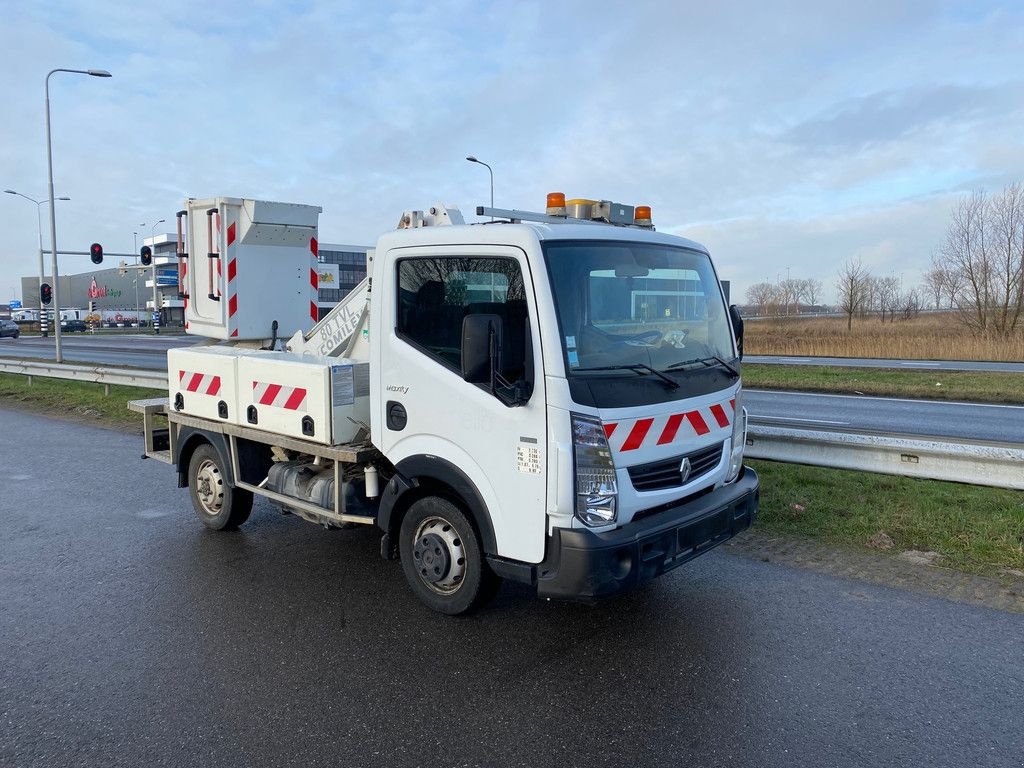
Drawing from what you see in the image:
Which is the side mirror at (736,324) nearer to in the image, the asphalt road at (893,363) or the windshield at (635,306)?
the windshield at (635,306)

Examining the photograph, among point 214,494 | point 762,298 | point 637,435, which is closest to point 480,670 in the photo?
point 637,435

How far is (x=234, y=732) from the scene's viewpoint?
3.41 meters

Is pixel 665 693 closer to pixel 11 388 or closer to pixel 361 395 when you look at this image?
pixel 361 395

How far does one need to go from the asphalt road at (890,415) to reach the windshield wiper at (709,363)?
18.4 ft

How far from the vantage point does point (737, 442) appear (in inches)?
198

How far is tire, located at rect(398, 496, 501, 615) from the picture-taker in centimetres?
441

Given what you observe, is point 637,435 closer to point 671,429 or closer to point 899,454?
point 671,429

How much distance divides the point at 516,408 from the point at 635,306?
99 centimetres

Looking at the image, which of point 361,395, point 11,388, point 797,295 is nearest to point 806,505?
point 361,395

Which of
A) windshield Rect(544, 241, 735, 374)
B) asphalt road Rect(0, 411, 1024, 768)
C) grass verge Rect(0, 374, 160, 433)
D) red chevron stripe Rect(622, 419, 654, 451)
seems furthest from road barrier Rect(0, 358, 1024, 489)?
grass verge Rect(0, 374, 160, 433)

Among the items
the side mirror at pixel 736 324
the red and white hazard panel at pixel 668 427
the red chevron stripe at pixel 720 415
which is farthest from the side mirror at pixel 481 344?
the side mirror at pixel 736 324

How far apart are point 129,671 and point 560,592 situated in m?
2.30

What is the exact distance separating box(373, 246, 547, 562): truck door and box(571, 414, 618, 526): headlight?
0.59ft

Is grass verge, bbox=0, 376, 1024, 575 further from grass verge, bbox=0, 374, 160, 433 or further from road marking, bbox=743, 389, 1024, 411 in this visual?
grass verge, bbox=0, 374, 160, 433
